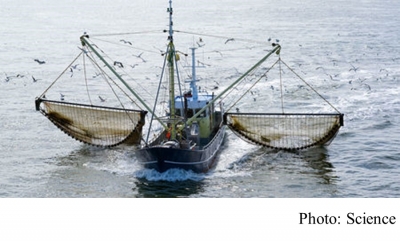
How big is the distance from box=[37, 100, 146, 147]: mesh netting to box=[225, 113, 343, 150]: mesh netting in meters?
7.10

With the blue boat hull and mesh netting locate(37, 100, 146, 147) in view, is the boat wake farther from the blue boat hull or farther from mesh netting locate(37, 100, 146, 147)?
mesh netting locate(37, 100, 146, 147)

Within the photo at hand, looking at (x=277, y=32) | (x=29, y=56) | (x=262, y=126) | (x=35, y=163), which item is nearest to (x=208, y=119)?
(x=262, y=126)

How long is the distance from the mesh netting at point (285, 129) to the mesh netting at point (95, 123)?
7.10m

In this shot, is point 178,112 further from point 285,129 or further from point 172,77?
point 285,129

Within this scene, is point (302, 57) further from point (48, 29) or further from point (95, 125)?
point (48, 29)

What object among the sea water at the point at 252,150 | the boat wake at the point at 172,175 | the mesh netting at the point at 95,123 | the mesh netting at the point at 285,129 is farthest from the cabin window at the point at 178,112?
the boat wake at the point at 172,175

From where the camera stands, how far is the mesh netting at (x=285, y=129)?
47812 millimetres

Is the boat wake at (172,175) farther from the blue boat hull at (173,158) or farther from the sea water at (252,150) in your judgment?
the blue boat hull at (173,158)

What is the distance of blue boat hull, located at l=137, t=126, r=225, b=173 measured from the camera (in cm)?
4241

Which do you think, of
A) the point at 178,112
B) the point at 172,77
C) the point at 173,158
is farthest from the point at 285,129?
the point at 173,158

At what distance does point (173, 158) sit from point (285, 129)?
389 inches

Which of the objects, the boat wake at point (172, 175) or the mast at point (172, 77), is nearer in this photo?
the boat wake at point (172, 175)

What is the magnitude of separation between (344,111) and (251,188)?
2260cm

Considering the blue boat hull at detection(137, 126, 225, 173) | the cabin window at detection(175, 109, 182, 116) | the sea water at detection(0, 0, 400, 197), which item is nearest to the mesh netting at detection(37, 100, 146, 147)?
the sea water at detection(0, 0, 400, 197)
